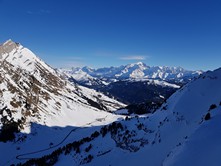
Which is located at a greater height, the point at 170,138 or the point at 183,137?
the point at 183,137

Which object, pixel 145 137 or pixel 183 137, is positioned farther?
pixel 145 137

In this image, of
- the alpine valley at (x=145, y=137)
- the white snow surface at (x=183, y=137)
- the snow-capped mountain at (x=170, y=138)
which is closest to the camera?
the white snow surface at (x=183, y=137)

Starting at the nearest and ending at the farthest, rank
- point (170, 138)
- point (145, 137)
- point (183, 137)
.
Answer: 1. point (183, 137)
2. point (170, 138)
3. point (145, 137)

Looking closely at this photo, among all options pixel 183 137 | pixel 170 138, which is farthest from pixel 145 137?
pixel 183 137

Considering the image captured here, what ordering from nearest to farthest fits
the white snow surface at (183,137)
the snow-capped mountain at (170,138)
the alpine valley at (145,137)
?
the white snow surface at (183,137) < the snow-capped mountain at (170,138) < the alpine valley at (145,137)

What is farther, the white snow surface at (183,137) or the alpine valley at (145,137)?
the alpine valley at (145,137)

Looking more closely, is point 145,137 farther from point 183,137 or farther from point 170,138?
point 183,137

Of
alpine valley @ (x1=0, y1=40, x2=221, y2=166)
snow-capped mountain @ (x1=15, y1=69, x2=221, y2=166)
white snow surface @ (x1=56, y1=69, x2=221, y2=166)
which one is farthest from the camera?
alpine valley @ (x1=0, y1=40, x2=221, y2=166)

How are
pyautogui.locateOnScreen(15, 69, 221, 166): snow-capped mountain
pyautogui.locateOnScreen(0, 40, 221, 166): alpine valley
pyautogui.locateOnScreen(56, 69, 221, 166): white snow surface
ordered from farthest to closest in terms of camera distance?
pyautogui.locateOnScreen(0, 40, 221, 166): alpine valley, pyautogui.locateOnScreen(15, 69, 221, 166): snow-capped mountain, pyautogui.locateOnScreen(56, 69, 221, 166): white snow surface

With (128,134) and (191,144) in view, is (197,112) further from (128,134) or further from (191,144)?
(191,144)
